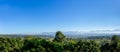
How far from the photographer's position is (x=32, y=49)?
6366 centimetres

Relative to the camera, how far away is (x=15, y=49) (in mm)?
85875

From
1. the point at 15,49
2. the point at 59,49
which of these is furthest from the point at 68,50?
the point at 15,49

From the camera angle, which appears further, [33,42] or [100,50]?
[100,50]

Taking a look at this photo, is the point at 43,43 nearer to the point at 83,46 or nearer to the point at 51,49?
the point at 51,49

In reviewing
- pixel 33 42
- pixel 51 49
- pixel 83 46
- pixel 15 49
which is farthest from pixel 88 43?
pixel 15 49

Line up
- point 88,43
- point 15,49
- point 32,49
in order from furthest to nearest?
point 15,49, point 88,43, point 32,49

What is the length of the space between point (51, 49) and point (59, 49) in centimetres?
231

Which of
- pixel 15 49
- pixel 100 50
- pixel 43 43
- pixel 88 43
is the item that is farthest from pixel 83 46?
pixel 15 49

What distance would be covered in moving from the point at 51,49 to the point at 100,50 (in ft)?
51.2

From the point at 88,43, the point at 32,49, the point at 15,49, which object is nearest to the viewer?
the point at 32,49

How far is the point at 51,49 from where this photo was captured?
2586 inches

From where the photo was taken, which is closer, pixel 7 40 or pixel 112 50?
pixel 112 50

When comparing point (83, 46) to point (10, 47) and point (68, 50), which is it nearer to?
→ point (68, 50)

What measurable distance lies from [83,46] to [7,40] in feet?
108
